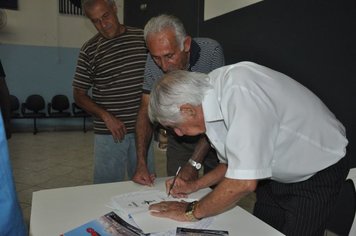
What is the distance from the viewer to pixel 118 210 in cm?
135

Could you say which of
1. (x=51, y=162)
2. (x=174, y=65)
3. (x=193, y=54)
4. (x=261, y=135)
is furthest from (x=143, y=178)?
(x=51, y=162)

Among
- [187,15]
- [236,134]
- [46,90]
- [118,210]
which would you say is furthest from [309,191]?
[46,90]

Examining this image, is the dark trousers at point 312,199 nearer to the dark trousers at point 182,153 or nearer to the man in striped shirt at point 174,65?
the man in striped shirt at point 174,65

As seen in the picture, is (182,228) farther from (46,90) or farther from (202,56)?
(46,90)

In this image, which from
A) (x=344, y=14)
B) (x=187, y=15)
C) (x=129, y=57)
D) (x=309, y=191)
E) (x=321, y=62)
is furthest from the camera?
(x=187, y=15)

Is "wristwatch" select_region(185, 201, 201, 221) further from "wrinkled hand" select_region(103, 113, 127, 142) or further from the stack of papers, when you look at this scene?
"wrinkled hand" select_region(103, 113, 127, 142)

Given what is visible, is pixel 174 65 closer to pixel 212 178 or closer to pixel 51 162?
pixel 212 178

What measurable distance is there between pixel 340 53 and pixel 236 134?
1.90 m

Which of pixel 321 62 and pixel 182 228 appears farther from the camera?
pixel 321 62

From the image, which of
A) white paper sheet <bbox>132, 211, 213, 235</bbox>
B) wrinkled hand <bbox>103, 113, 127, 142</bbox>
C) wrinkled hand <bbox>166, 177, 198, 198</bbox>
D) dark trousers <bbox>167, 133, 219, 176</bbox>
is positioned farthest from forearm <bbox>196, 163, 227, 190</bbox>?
wrinkled hand <bbox>103, 113, 127, 142</bbox>

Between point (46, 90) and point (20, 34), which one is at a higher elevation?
Answer: point (20, 34)

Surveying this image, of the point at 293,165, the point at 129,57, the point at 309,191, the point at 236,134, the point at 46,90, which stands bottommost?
the point at 46,90

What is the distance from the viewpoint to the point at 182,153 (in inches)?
79.3

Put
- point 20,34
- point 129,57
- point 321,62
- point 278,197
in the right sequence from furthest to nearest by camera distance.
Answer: point 20,34, point 321,62, point 129,57, point 278,197
